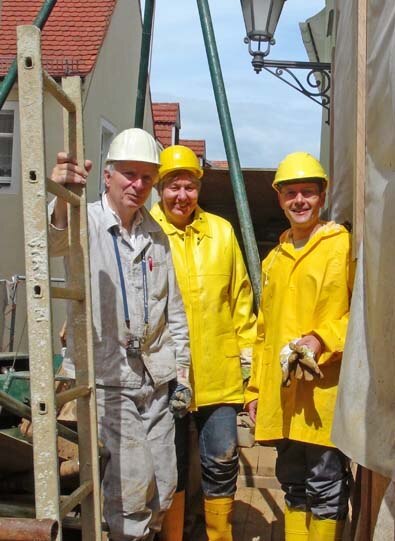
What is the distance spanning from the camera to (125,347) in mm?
3348

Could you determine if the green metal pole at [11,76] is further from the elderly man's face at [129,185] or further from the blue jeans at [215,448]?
the blue jeans at [215,448]

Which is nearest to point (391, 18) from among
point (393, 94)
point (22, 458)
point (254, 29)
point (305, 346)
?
point (393, 94)

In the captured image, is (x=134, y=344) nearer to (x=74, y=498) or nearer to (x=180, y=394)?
(x=180, y=394)

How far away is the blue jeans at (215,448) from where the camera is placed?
155 inches

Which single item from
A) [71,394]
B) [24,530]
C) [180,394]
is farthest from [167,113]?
[24,530]

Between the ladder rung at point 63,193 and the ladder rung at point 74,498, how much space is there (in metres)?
1.00

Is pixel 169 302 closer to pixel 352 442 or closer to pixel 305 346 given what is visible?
pixel 305 346

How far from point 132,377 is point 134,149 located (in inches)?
38.6

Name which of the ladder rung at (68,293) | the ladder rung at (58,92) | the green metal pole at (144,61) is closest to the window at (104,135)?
the green metal pole at (144,61)

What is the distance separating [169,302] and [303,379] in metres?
0.72

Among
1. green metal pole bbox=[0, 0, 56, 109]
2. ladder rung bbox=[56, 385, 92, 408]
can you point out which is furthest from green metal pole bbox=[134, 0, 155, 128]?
ladder rung bbox=[56, 385, 92, 408]

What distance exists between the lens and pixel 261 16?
6.72 meters

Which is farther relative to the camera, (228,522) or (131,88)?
(131,88)

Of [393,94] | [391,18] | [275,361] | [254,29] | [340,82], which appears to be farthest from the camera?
[254,29]
